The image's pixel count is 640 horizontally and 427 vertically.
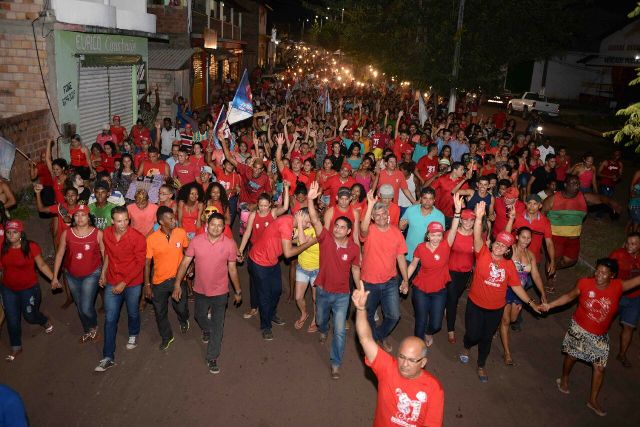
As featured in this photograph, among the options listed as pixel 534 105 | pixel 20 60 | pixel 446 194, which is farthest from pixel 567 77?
pixel 20 60

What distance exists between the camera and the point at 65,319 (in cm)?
714

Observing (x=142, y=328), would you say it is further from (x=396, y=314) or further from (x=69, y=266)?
(x=396, y=314)

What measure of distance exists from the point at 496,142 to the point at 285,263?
25.2 ft

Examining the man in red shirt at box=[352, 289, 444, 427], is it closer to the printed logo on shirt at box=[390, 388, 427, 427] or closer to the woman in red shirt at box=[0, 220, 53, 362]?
the printed logo on shirt at box=[390, 388, 427, 427]

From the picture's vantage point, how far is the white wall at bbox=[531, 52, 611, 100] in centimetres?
5209

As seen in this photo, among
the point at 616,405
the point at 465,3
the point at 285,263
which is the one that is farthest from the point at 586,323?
the point at 465,3

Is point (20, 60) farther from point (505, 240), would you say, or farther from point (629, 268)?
point (629, 268)

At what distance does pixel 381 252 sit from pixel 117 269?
3.01m

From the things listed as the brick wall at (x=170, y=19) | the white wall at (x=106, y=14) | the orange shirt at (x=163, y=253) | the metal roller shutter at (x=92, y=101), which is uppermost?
the brick wall at (x=170, y=19)

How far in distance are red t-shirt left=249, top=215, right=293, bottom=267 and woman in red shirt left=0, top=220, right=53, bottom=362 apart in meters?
2.43

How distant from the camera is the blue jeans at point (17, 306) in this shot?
597 centimetres

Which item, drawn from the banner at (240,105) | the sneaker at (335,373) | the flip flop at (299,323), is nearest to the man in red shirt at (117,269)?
the flip flop at (299,323)

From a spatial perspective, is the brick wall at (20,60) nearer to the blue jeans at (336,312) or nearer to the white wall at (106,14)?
the white wall at (106,14)

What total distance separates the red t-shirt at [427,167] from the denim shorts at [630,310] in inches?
210
